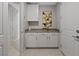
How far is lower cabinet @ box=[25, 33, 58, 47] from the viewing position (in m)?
4.71

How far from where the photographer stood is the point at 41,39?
4754 millimetres

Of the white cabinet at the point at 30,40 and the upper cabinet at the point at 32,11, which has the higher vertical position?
the upper cabinet at the point at 32,11

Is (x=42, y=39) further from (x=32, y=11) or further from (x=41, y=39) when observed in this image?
(x=32, y=11)

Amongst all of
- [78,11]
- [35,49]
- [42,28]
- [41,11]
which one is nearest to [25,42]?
[35,49]

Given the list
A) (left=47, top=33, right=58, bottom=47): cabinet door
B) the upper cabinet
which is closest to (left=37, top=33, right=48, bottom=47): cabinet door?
(left=47, top=33, right=58, bottom=47): cabinet door

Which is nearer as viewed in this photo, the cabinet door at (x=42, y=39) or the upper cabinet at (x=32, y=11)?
the cabinet door at (x=42, y=39)

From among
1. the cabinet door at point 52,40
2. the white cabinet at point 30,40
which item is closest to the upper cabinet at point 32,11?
the white cabinet at point 30,40

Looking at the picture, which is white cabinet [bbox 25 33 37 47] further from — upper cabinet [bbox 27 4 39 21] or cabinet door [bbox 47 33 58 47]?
upper cabinet [bbox 27 4 39 21]

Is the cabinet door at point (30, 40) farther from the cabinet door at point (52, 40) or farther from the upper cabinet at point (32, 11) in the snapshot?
the upper cabinet at point (32, 11)

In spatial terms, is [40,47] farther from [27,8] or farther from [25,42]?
[27,8]

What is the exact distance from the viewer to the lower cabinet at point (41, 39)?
185 inches

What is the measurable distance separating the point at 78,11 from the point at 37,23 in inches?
119

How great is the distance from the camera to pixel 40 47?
4.74m

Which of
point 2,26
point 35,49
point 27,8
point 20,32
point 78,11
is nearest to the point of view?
point 2,26
